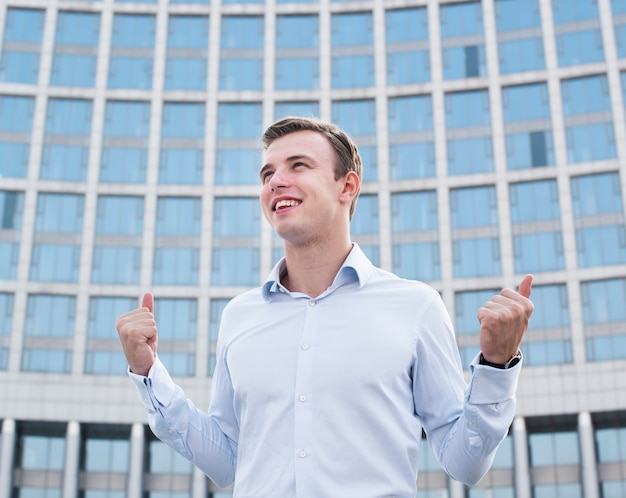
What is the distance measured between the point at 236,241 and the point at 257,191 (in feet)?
9.41

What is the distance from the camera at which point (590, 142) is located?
140ft

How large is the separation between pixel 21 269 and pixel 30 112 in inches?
340

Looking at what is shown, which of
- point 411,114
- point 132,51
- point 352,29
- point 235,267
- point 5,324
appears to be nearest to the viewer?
point 5,324

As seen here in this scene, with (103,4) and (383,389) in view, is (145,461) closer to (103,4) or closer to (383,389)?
(103,4)

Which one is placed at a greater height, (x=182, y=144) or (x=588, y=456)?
(x=182, y=144)

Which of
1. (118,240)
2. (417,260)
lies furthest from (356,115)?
(118,240)

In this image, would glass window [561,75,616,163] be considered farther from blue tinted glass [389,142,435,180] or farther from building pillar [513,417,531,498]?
building pillar [513,417,531,498]

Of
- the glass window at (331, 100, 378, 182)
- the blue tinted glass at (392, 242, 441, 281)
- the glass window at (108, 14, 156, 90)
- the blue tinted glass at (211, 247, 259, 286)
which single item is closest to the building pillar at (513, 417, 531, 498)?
the blue tinted glass at (392, 242, 441, 281)

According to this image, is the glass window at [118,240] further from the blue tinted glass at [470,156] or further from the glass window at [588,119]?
the glass window at [588,119]

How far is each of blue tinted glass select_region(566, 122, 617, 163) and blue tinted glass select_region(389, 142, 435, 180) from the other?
6.84 m

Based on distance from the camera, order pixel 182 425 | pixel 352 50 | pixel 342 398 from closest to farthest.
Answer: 1. pixel 342 398
2. pixel 182 425
3. pixel 352 50

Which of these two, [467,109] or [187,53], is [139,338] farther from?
[187,53]

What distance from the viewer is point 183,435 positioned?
10.9ft

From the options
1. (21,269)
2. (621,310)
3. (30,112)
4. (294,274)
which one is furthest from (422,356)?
(30,112)
